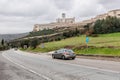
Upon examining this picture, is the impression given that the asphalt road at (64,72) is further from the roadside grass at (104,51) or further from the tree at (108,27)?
the tree at (108,27)

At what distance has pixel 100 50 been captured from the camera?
141 ft

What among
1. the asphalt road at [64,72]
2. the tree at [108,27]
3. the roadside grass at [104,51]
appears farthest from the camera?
the tree at [108,27]

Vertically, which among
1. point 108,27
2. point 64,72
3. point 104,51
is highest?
point 108,27

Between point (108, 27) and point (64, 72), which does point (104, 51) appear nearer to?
point (64, 72)

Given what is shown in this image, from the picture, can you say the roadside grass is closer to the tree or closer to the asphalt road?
the asphalt road

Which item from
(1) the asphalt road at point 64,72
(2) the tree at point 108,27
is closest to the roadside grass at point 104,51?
(1) the asphalt road at point 64,72

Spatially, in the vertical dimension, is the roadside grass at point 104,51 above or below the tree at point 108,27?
below

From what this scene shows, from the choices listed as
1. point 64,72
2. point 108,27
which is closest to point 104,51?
point 64,72

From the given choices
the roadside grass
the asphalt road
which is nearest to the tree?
the roadside grass

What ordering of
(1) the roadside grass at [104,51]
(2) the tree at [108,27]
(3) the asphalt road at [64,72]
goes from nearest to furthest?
(3) the asphalt road at [64,72] < (1) the roadside grass at [104,51] < (2) the tree at [108,27]

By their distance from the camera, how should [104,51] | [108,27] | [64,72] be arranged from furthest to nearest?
[108,27] → [104,51] → [64,72]

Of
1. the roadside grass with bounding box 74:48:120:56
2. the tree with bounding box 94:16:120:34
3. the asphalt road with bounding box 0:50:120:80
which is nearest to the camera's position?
the asphalt road with bounding box 0:50:120:80

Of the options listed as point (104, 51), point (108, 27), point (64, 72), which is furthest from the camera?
point (108, 27)

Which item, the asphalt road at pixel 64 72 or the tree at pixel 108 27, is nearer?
the asphalt road at pixel 64 72
